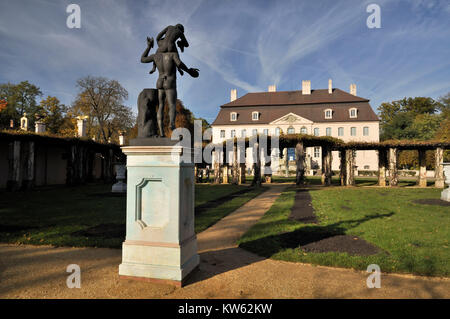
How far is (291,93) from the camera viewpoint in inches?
1866

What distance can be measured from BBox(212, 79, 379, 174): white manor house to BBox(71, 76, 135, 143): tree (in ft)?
56.9

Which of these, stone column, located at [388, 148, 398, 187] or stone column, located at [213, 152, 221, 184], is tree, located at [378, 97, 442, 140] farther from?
stone column, located at [213, 152, 221, 184]

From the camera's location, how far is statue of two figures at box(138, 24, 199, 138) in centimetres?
398

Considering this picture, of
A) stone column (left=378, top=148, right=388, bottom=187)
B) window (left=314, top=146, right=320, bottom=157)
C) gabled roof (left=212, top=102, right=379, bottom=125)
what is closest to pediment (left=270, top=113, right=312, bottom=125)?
gabled roof (left=212, top=102, right=379, bottom=125)

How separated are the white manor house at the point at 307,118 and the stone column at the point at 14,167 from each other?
31663mm

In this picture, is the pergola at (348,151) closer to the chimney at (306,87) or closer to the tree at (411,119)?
the tree at (411,119)

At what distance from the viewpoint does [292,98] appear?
4609 centimetres

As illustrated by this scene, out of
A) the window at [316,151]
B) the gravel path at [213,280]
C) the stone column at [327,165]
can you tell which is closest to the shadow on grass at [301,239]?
the gravel path at [213,280]

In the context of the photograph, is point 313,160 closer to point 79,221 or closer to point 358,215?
point 358,215

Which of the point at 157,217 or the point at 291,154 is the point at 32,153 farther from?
the point at 291,154

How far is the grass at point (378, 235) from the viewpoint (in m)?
4.07

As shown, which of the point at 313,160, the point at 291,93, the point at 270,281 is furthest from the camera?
the point at 291,93
